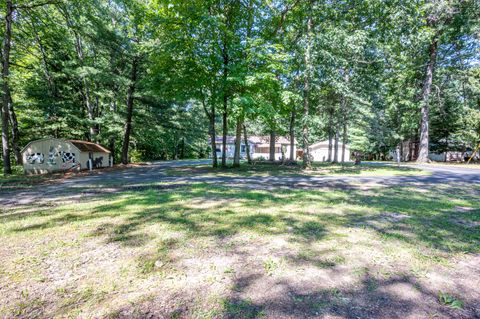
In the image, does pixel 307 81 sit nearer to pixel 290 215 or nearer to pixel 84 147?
pixel 290 215

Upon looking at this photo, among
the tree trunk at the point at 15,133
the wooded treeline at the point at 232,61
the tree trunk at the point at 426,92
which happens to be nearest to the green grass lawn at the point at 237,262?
the wooded treeline at the point at 232,61

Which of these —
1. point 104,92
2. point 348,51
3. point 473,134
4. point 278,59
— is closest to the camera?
point 278,59

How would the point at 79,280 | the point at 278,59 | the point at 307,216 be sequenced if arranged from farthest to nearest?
the point at 278,59, the point at 307,216, the point at 79,280

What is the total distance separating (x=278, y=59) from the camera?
13.7 m

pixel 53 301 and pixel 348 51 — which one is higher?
pixel 348 51

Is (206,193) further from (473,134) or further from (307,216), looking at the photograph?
(473,134)

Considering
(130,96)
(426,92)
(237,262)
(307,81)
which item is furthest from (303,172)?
(426,92)

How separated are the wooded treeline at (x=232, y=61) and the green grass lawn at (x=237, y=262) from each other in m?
9.35

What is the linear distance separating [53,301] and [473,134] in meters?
34.4

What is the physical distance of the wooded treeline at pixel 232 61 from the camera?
13695 mm

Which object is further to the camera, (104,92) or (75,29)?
(104,92)

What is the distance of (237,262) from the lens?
2.98 m

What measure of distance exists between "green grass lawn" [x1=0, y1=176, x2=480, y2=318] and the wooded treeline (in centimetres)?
935

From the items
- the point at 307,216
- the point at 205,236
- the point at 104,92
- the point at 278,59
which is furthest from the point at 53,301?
the point at 104,92
